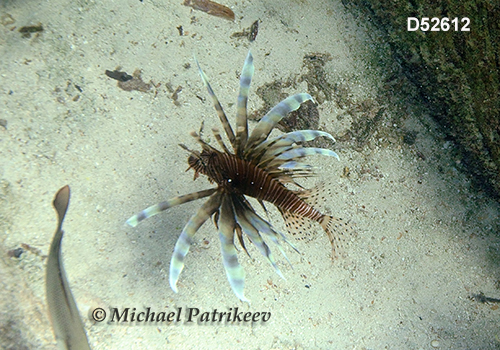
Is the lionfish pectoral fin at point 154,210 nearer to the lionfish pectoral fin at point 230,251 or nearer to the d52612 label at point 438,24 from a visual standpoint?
the lionfish pectoral fin at point 230,251

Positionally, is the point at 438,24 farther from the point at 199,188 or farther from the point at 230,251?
the point at 230,251

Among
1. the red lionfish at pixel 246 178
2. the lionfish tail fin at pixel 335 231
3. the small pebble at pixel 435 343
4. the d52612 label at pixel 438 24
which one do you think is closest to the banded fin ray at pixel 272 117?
the red lionfish at pixel 246 178

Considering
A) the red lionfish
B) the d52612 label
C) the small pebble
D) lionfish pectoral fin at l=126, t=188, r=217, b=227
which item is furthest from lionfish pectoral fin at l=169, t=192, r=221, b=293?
the d52612 label

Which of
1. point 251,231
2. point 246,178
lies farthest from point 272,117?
point 251,231

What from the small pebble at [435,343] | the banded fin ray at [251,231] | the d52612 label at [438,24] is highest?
the d52612 label at [438,24]

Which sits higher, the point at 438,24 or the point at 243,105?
the point at 438,24

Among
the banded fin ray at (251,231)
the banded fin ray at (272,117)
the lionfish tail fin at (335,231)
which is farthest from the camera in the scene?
the lionfish tail fin at (335,231)

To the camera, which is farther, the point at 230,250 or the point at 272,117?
the point at 272,117
